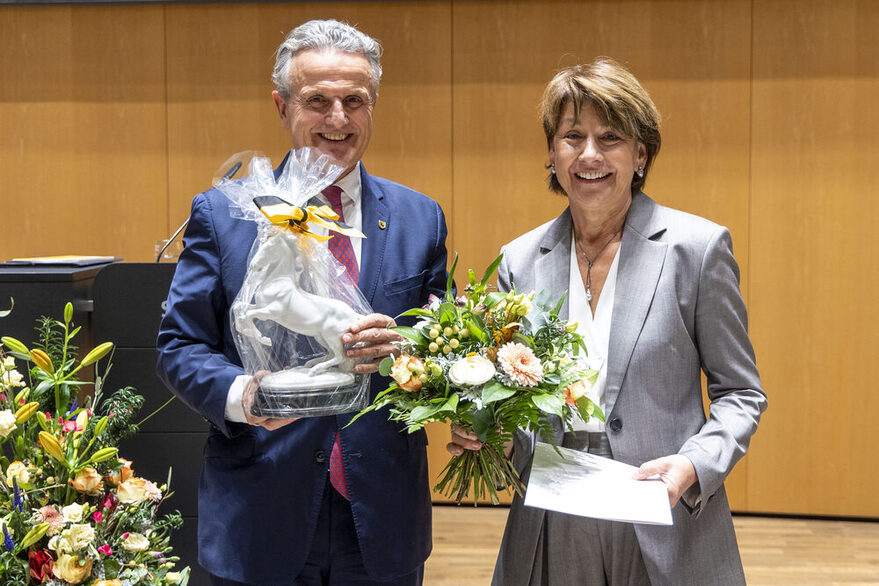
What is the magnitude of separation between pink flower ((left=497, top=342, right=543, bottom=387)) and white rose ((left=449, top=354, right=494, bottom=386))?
0.03 m

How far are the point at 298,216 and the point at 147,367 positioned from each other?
1822 millimetres

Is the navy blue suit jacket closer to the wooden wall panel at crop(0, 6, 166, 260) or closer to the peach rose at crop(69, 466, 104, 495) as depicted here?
the peach rose at crop(69, 466, 104, 495)

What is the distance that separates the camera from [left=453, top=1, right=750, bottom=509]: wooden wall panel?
4484 millimetres

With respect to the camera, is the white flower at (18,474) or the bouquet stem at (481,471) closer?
the white flower at (18,474)

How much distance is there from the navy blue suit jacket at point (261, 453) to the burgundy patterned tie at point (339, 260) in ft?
0.05

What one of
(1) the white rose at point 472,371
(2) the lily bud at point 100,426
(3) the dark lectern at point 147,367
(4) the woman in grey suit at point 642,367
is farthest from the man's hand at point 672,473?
(3) the dark lectern at point 147,367

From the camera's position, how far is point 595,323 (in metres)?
1.72

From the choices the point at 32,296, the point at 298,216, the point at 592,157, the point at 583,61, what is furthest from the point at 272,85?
the point at 298,216

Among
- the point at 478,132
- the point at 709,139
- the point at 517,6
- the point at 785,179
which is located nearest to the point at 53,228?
the point at 478,132

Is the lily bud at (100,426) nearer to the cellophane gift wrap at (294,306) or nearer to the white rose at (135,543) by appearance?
the white rose at (135,543)

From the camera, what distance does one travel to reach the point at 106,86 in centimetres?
475

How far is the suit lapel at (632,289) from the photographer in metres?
1.65

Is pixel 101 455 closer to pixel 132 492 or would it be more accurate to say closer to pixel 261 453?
pixel 132 492

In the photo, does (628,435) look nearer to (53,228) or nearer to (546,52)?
(546,52)
